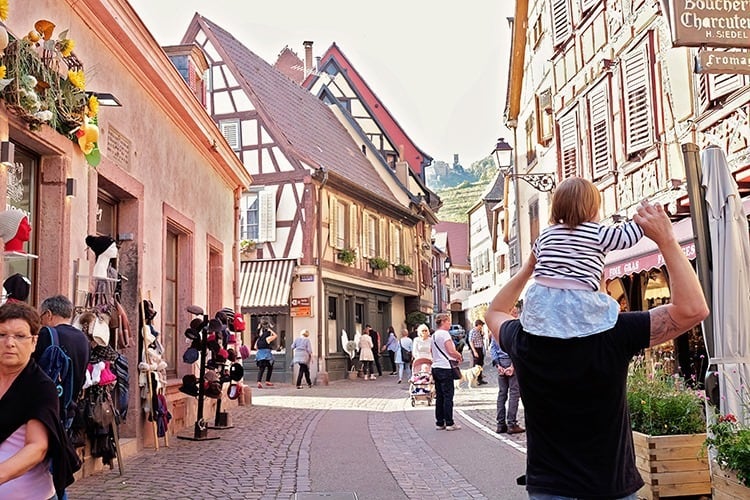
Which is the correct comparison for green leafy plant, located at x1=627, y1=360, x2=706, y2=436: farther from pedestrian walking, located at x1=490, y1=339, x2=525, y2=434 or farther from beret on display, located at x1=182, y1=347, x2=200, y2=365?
beret on display, located at x1=182, y1=347, x2=200, y2=365

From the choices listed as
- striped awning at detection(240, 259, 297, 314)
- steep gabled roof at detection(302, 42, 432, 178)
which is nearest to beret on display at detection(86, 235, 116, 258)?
striped awning at detection(240, 259, 297, 314)

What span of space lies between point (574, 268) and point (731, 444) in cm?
321

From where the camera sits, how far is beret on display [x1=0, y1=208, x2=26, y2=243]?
628 cm

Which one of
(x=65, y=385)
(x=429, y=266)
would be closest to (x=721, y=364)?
(x=65, y=385)

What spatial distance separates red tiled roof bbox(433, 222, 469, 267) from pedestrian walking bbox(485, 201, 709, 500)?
230 feet

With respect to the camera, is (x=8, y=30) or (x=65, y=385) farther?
(x=8, y=30)

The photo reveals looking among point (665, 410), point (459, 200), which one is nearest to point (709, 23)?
point (665, 410)

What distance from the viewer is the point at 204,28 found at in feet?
84.0

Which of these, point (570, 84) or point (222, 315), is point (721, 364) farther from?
point (570, 84)

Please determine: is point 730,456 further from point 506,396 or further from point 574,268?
point 506,396

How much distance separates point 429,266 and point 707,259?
33.3 metres

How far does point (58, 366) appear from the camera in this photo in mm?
5223

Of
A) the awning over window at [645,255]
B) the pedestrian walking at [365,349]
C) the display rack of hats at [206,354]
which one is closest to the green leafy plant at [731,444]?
the awning over window at [645,255]

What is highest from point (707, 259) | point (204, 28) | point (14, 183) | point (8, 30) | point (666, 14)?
point (204, 28)
